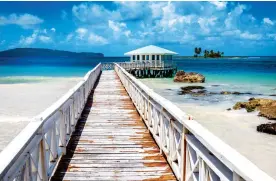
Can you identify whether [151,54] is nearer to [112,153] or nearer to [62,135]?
[112,153]

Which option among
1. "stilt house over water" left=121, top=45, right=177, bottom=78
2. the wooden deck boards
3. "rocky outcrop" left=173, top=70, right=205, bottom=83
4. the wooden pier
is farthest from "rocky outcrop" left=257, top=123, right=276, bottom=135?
"stilt house over water" left=121, top=45, right=177, bottom=78

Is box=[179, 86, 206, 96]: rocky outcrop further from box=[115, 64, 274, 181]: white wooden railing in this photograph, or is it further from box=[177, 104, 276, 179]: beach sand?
box=[115, 64, 274, 181]: white wooden railing

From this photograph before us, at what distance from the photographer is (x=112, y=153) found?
511 centimetres

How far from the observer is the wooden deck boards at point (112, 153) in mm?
4203

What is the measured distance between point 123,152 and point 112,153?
0.20 meters

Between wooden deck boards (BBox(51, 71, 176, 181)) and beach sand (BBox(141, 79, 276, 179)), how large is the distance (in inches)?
174

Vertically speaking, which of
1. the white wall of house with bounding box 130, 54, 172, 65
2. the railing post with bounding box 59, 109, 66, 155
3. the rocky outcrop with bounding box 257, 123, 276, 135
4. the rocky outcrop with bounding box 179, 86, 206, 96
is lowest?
the rocky outcrop with bounding box 257, 123, 276, 135

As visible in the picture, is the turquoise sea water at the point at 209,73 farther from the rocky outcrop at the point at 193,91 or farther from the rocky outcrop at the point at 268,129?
the rocky outcrop at the point at 268,129

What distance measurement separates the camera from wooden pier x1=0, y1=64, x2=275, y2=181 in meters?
2.43

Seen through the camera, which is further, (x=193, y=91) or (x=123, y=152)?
(x=193, y=91)

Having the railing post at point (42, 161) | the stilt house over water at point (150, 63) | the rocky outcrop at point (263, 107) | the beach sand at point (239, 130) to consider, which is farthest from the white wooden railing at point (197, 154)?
the stilt house over water at point (150, 63)

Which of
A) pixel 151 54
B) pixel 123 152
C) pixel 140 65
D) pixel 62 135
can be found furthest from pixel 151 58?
pixel 62 135

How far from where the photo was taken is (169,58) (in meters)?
43.2

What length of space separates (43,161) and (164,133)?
2.12 m
